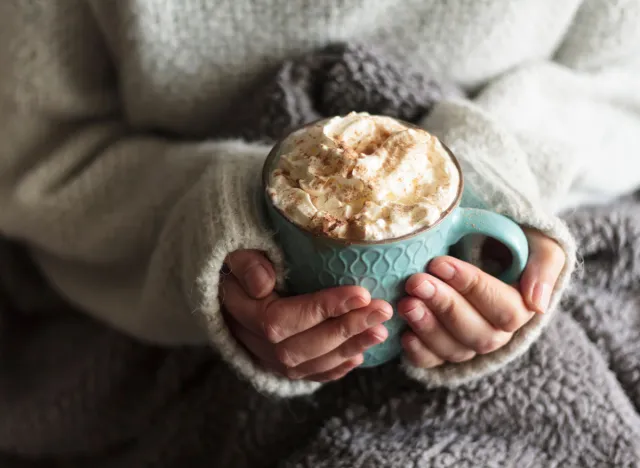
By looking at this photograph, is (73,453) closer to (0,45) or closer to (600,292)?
(0,45)

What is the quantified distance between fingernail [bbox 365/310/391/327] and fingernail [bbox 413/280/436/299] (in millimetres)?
26

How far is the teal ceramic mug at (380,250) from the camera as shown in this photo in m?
0.40

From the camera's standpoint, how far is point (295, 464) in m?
0.55

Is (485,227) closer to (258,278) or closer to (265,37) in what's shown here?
(258,278)

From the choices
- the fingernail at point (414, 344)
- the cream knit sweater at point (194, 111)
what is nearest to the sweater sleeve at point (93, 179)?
the cream knit sweater at point (194, 111)

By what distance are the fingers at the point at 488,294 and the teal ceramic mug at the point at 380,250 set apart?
0.7 inches

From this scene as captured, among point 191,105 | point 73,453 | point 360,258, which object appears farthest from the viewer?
point 73,453

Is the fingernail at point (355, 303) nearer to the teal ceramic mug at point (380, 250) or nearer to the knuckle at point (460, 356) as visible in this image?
the teal ceramic mug at point (380, 250)

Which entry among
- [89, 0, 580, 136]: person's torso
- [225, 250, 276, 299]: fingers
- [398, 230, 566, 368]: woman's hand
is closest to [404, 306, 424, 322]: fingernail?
[398, 230, 566, 368]: woman's hand

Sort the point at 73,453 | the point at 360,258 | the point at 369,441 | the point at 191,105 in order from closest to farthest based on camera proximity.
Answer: the point at 360,258 < the point at 369,441 < the point at 191,105 < the point at 73,453

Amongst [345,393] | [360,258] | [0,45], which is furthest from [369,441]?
[0,45]

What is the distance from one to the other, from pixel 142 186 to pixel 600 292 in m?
0.47

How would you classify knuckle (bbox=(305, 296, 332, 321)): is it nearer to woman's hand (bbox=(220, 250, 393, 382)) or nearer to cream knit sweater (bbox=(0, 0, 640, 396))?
woman's hand (bbox=(220, 250, 393, 382))

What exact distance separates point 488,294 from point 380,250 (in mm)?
115
